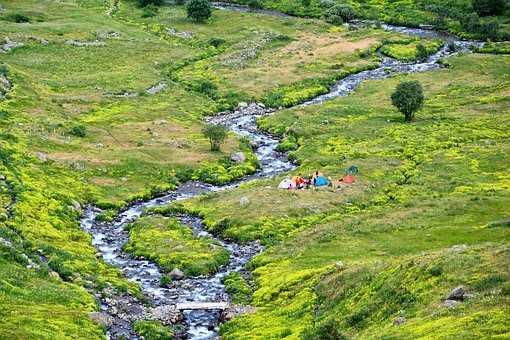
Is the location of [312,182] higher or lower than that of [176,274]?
higher

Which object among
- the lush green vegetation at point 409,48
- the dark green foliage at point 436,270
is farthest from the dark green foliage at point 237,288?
the lush green vegetation at point 409,48

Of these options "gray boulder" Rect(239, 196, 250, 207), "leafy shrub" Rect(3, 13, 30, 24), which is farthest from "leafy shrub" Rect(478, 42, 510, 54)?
"leafy shrub" Rect(3, 13, 30, 24)

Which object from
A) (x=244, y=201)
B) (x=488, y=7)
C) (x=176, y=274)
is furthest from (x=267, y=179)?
(x=488, y=7)

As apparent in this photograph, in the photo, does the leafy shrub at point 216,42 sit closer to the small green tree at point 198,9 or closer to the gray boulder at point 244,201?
the small green tree at point 198,9

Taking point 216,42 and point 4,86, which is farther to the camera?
point 216,42

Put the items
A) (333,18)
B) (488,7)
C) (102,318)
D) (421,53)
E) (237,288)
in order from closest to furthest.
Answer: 1. (102,318)
2. (237,288)
3. (421,53)
4. (488,7)
5. (333,18)

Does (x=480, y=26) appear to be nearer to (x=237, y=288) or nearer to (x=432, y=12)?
(x=432, y=12)

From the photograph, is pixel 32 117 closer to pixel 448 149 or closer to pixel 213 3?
pixel 448 149

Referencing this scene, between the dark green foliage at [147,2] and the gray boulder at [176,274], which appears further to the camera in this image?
the dark green foliage at [147,2]
